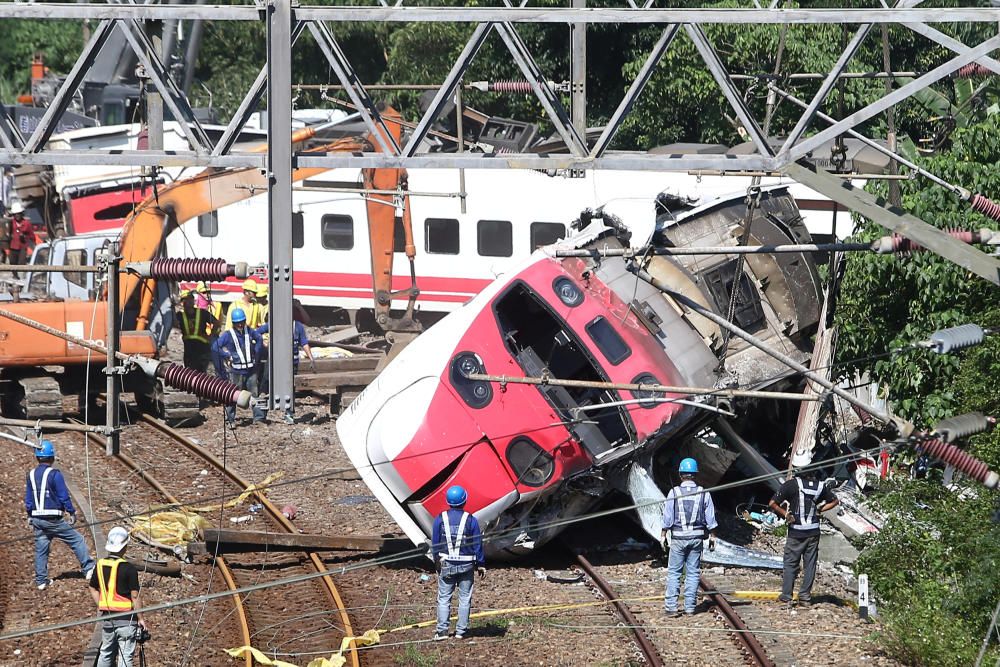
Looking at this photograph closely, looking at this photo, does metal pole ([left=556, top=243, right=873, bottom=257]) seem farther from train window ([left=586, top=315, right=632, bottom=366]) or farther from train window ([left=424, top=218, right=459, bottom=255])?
train window ([left=424, top=218, right=459, bottom=255])

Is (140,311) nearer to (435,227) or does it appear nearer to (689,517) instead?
(435,227)

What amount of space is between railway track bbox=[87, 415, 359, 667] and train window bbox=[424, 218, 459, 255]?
7.31 m

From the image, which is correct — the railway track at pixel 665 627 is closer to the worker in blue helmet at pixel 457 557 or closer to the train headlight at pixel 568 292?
the worker in blue helmet at pixel 457 557

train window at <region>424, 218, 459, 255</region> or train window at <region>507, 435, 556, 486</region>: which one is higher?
train window at <region>424, 218, 459, 255</region>

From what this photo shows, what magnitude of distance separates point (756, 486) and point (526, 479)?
4.38 metres

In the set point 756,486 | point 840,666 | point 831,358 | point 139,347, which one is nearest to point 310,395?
point 139,347

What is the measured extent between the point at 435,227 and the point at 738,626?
530 inches

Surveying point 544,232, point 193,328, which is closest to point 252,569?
point 193,328

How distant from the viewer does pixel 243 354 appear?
62.5 ft

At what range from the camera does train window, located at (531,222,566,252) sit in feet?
80.0

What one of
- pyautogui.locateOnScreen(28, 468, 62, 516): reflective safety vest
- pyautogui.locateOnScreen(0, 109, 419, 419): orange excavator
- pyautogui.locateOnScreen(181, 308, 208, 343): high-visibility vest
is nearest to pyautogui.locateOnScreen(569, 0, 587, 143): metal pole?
pyautogui.locateOnScreen(28, 468, 62, 516): reflective safety vest

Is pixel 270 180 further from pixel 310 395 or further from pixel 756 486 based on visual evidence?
pixel 310 395

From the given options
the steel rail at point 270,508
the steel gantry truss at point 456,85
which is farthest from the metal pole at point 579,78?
the steel rail at point 270,508

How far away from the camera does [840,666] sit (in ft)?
38.6
